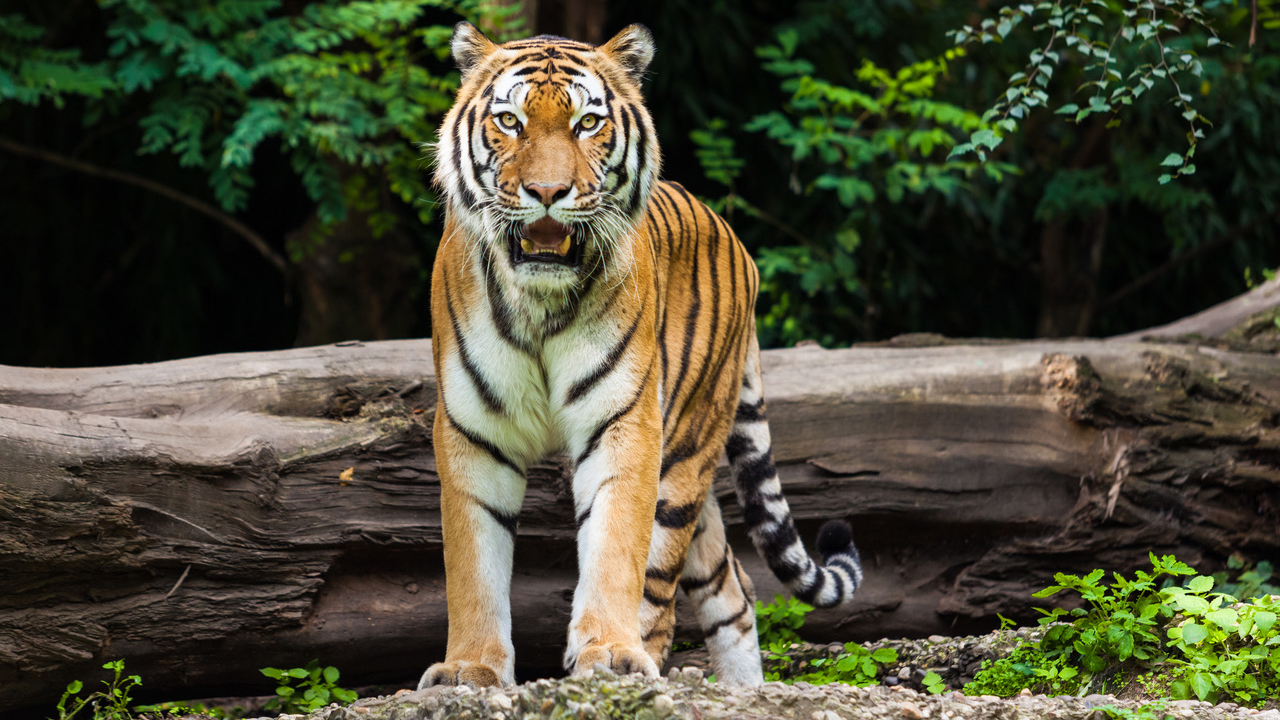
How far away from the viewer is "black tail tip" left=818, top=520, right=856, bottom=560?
389 cm

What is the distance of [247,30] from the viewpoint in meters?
6.04

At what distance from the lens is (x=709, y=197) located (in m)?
8.08

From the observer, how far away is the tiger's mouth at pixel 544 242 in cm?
277

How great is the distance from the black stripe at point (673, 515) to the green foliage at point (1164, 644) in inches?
43.1

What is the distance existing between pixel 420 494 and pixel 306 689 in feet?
2.51

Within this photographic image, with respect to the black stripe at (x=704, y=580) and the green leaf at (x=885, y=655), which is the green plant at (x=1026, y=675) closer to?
the green leaf at (x=885, y=655)

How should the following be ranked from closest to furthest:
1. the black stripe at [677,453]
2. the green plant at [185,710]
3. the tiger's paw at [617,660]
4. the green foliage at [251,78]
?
1. the tiger's paw at [617,660]
2. the black stripe at [677,453]
3. the green plant at [185,710]
4. the green foliage at [251,78]

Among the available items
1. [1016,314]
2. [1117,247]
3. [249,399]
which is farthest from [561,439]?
[1117,247]

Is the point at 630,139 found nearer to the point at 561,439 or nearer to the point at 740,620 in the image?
the point at 561,439

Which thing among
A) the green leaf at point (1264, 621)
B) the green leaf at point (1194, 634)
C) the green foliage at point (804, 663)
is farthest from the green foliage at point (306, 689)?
the green leaf at point (1264, 621)

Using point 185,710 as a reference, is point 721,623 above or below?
above

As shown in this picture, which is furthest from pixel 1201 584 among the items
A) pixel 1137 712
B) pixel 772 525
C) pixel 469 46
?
pixel 469 46

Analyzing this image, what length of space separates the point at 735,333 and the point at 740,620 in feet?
3.30

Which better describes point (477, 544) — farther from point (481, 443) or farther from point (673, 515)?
point (673, 515)
